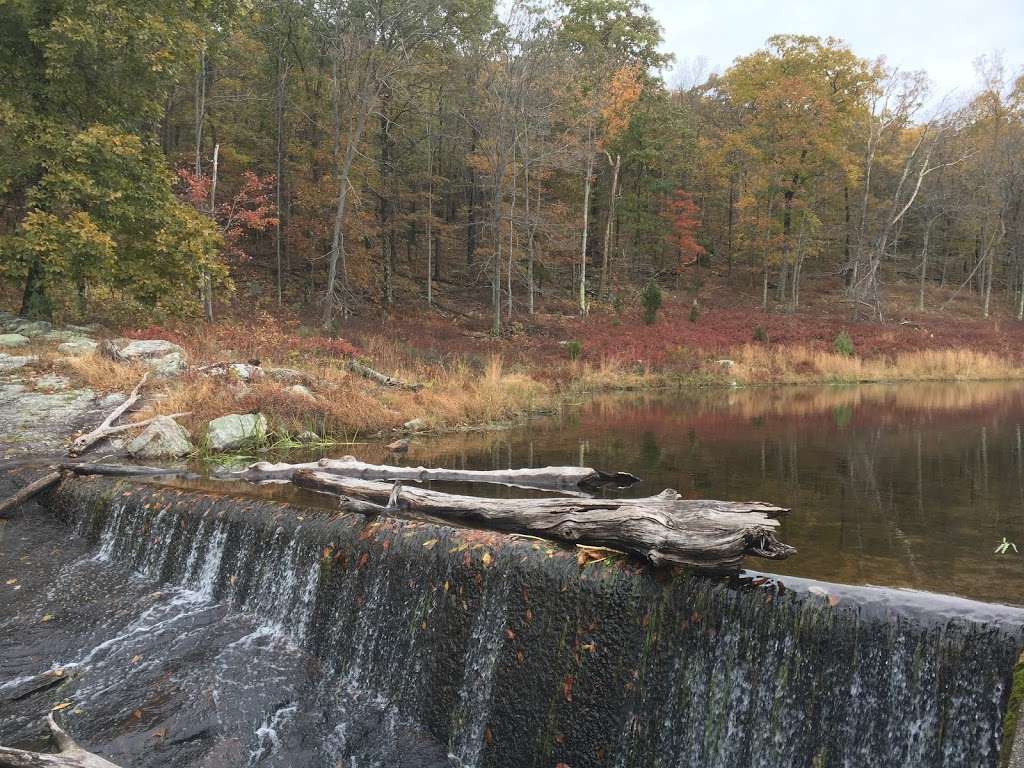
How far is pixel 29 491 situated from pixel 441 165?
34117 millimetres

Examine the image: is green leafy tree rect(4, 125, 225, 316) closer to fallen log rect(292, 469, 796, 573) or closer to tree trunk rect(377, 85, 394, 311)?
fallen log rect(292, 469, 796, 573)

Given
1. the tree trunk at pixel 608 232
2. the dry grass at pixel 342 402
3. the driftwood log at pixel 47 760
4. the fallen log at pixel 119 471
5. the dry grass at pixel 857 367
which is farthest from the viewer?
the tree trunk at pixel 608 232

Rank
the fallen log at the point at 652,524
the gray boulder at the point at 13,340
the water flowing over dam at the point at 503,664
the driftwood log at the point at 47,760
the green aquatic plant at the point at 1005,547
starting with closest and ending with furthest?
1. the driftwood log at the point at 47,760
2. the water flowing over dam at the point at 503,664
3. the fallen log at the point at 652,524
4. the green aquatic plant at the point at 1005,547
5. the gray boulder at the point at 13,340

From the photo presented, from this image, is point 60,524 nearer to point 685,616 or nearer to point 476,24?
point 685,616

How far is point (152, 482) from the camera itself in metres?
8.09

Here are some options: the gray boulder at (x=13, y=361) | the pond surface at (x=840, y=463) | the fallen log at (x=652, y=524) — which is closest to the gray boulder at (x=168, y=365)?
the gray boulder at (x=13, y=361)

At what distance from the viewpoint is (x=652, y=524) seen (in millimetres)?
4406

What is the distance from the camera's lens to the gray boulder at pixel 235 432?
32.4 feet

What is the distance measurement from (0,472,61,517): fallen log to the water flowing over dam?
7.59ft

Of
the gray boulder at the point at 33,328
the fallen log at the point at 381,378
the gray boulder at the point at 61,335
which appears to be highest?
the gray boulder at the point at 33,328

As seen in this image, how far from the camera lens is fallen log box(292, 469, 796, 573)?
13.2 ft

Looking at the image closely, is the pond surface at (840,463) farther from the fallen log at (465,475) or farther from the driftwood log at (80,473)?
the driftwood log at (80,473)

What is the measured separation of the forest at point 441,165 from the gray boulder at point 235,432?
648 cm

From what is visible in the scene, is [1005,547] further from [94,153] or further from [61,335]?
[94,153]
